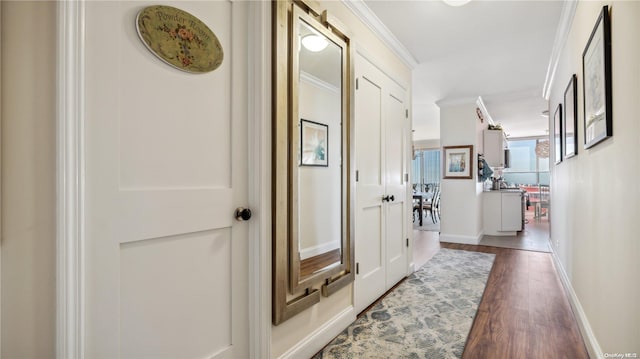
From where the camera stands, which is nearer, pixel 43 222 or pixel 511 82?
pixel 43 222

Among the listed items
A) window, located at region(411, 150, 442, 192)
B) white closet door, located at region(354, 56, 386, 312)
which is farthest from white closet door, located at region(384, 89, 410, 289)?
window, located at region(411, 150, 442, 192)

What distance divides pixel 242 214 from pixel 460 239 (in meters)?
4.65

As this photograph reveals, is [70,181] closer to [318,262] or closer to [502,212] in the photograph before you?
[318,262]

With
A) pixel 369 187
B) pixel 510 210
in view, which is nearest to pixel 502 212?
pixel 510 210

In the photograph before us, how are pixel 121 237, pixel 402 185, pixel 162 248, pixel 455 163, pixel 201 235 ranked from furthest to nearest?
1. pixel 455 163
2. pixel 402 185
3. pixel 201 235
4. pixel 162 248
5. pixel 121 237

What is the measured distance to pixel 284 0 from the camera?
5.32 ft

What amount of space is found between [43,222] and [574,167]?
318cm

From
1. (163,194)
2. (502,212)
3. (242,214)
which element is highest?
(163,194)

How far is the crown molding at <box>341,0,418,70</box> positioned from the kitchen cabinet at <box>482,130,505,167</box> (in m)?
3.15

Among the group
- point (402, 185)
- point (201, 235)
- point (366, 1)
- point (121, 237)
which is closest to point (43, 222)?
point (121, 237)

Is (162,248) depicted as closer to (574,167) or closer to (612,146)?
(612,146)

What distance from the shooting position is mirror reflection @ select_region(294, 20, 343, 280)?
1.85 meters

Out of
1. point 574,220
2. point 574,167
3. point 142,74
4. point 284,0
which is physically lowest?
point 574,220

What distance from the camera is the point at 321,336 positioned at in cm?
195
